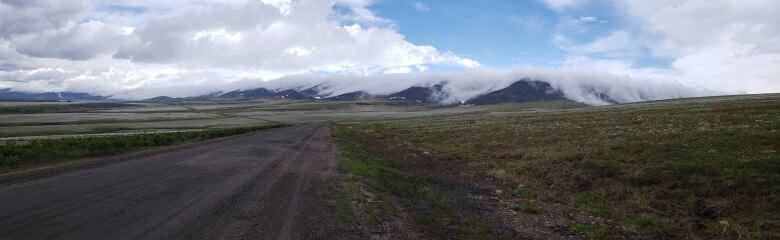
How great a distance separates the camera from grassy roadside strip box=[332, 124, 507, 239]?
45.6 ft

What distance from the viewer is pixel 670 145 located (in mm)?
28078

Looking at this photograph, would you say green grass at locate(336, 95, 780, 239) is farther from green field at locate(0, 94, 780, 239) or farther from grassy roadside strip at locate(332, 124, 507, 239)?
grassy roadside strip at locate(332, 124, 507, 239)

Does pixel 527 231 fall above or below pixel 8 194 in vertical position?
below

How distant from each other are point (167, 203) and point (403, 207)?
8.08 metres

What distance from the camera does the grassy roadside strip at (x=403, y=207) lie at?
1391 cm

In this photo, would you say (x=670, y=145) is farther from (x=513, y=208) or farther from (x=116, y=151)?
(x=116, y=151)

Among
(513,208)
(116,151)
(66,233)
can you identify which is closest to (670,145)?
(513,208)

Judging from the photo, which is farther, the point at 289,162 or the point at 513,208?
the point at 289,162

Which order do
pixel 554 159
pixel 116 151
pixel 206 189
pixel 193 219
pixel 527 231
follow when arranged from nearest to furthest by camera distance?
pixel 193 219 → pixel 527 231 → pixel 206 189 → pixel 554 159 → pixel 116 151

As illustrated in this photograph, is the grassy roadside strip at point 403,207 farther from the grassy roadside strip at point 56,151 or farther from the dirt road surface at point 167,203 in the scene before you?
the grassy roadside strip at point 56,151

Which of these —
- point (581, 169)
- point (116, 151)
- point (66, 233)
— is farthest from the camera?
point (116, 151)

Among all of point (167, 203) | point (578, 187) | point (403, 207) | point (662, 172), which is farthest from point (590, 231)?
point (167, 203)

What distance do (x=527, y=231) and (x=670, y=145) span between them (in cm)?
1823

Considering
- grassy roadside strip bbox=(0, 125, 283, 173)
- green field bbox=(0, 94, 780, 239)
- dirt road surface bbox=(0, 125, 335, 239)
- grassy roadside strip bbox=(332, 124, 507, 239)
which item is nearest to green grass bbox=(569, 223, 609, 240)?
green field bbox=(0, 94, 780, 239)
